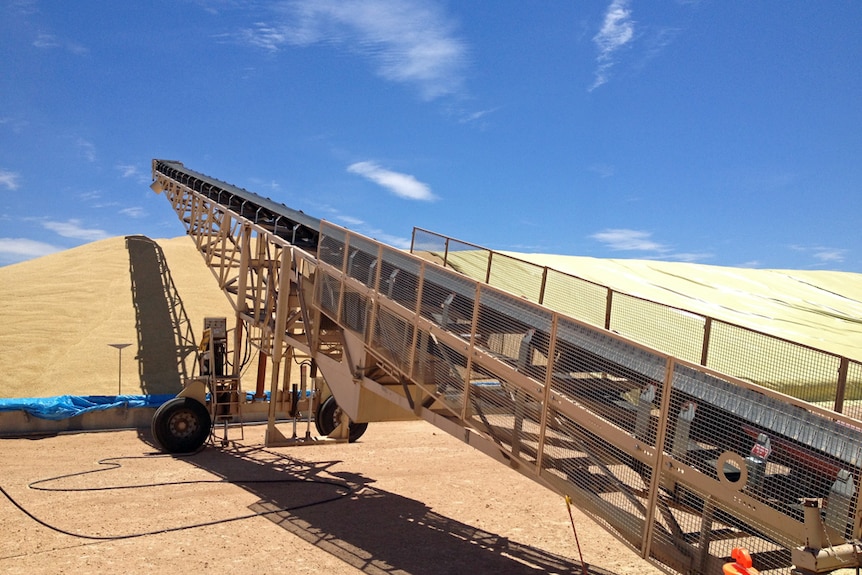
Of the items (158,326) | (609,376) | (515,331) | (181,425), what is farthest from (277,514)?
(158,326)

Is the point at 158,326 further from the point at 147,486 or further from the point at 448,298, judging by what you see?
the point at 448,298

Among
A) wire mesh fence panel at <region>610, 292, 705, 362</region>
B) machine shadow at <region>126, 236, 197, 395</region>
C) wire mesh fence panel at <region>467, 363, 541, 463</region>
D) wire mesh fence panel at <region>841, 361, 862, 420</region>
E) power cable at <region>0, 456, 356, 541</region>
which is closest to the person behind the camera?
wire mesh fence panel at <region>841, 361, 862, 420</region>

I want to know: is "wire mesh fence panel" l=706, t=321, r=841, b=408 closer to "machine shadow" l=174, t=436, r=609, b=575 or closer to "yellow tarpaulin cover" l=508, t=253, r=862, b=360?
"machine shadow" l=174, t=436, r=609, b=575

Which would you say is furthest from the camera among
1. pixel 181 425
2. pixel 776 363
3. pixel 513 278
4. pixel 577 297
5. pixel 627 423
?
pixel 181 425

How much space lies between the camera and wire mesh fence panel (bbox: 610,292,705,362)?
29.5 ft

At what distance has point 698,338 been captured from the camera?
30.2 feet

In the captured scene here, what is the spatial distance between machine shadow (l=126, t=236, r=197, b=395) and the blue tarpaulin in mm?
2825

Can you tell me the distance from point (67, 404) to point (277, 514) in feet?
27.1

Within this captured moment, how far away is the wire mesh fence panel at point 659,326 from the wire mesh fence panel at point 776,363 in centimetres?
28

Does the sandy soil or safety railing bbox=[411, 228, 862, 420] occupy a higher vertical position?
safety railing bbox=[411, 228, 862, 420]

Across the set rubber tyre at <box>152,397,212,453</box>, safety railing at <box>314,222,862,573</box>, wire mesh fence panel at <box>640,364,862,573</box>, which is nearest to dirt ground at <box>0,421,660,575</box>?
rubber tyre at <box>152,397,212,453</box>

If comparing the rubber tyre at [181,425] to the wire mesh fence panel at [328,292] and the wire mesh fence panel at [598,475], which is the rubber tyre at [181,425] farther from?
the wire mesh fence panel at [598,475]

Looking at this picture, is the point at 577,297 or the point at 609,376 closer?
the point at 609,376

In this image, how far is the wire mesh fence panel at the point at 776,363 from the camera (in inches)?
289
